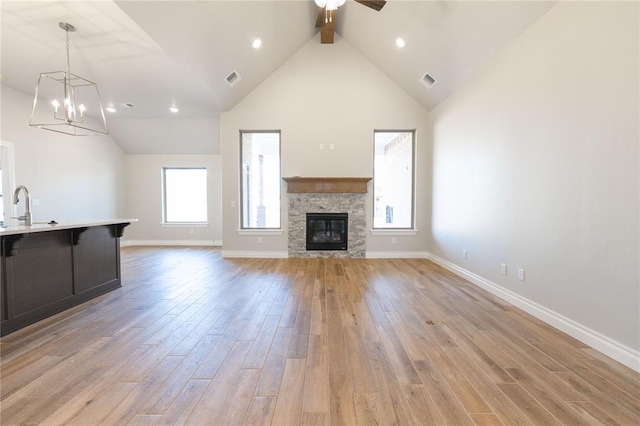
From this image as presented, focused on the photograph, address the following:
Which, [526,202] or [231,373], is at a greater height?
[526,202]

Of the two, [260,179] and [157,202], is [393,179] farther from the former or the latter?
[157,202]

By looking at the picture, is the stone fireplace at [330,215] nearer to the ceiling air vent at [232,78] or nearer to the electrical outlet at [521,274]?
the ceiling air vent at [232,78]

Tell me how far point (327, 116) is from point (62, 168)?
5.44 meters

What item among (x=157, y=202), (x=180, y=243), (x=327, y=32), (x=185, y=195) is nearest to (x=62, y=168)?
(x=157, y=202)

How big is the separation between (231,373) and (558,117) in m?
3.47

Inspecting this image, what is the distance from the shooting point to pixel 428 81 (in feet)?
15.2

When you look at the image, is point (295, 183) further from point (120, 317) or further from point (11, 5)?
point (11, 5)

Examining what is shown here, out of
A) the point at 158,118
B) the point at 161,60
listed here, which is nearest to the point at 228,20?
the point at 161,60

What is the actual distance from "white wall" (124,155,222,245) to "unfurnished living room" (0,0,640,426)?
46 centimetres

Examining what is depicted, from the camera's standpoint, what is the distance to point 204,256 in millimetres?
5719

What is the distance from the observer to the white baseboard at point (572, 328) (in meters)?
1.87

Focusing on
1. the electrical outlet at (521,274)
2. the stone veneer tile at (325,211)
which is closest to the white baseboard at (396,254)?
the stone veneer tile at (325,211)

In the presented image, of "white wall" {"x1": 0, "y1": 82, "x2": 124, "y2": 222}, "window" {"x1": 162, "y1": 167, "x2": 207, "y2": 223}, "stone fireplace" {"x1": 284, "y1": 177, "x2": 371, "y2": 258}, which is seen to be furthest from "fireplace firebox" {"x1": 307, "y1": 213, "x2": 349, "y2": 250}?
"white wall" {"x1": 0, "y1": 82, "x2": 124, "y2": 222}

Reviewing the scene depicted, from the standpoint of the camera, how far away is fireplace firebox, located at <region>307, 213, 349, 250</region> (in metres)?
5.59
